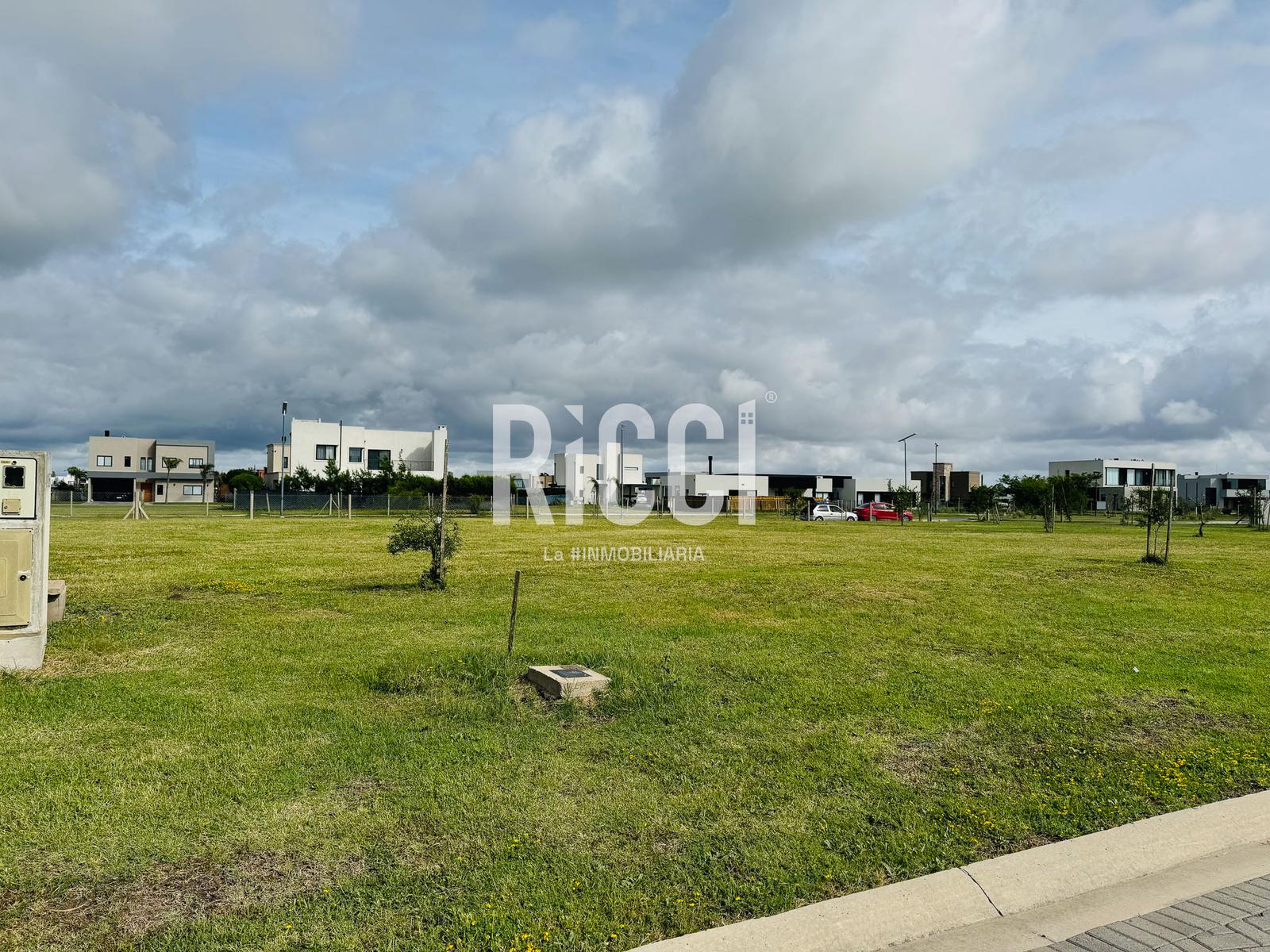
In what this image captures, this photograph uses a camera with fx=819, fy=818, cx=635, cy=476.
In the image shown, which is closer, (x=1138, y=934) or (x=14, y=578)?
(x=1138, y=934)

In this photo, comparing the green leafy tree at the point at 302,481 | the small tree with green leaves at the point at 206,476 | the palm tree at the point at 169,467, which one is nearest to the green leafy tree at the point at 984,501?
the green leafy tree at the point at 302,481

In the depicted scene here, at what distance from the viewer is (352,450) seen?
77125 mm

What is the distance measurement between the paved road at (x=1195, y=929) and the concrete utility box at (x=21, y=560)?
8.68 meters

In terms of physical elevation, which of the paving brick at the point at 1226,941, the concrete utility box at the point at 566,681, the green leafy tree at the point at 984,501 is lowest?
the paving brick at the point at 1226,941

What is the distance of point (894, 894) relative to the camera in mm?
3779

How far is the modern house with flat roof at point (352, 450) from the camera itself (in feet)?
241

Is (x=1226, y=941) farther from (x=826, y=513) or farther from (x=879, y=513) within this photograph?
(x=879, y=513)

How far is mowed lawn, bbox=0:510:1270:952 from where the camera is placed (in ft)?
12.2

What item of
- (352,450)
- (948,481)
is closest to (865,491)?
(948,481)

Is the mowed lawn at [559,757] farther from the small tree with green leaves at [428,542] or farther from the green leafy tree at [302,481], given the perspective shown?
the green leafy tree at [302,481]

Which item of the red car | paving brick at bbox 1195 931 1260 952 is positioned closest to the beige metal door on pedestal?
paving brick at bbox 1195 931 1260 952

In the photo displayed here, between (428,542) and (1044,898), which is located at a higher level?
(428,542)

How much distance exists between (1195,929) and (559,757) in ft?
11.8

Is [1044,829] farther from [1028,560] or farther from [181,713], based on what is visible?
[1028,560]
